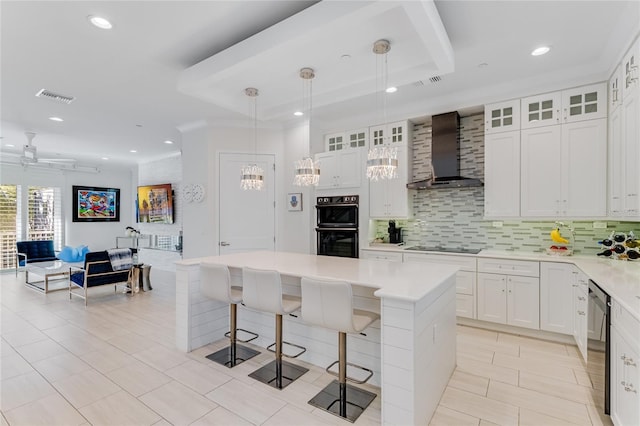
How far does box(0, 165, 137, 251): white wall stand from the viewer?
8078mm

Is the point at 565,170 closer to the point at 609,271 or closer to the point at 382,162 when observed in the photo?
the point at 609,271

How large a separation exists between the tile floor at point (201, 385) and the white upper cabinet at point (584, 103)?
2495 mm

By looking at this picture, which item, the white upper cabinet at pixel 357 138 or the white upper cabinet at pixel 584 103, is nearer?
the white upper cabinet at pixel 584 103

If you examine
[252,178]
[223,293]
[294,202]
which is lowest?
[223,293]

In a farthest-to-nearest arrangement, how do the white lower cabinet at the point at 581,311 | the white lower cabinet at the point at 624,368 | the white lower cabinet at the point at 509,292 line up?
the white lower cabinet at the point at 509,292
the white lower cabinet at the point at 581,311
the white lower cabinet at the point at 624,368

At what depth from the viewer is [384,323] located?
2020 mm

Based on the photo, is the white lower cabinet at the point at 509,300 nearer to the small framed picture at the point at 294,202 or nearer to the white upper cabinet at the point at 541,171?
the white upper cabinet at the point at 541,171

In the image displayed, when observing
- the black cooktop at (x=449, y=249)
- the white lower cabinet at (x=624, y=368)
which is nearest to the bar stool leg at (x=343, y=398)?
the white lower cabinet at (x=624, y=368)

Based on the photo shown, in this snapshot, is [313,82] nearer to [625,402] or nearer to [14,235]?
[625,402]

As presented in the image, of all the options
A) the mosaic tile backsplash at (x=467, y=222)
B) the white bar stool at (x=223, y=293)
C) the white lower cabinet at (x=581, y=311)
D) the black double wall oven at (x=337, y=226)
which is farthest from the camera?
the black double wall oven at (x=337, y=226)

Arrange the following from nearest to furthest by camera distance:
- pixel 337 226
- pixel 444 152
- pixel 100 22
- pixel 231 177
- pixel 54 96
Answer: pixel 100 22, pixel 54 96, pixel 444 152, pixel 337 226, pixel 231 177

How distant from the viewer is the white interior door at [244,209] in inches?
201

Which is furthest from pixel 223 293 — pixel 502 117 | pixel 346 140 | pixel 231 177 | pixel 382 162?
pixel 502 117

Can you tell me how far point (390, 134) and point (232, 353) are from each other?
3.56 meters
